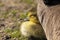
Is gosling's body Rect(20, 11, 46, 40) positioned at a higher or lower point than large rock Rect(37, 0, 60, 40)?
lower

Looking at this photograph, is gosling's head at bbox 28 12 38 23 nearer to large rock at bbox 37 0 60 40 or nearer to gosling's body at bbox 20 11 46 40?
gosling's body at bbox 20 11 46 40

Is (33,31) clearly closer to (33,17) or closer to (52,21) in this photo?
(33,17)

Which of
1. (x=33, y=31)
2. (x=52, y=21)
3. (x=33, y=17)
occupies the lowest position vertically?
(x=33, y=31)

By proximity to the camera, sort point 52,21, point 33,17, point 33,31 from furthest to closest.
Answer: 1. point 33,17
2. point 33,31
3. point 52,21

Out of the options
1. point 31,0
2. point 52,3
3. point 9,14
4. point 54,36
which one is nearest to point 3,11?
point 9,14

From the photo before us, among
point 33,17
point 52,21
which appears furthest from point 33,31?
point 52,21

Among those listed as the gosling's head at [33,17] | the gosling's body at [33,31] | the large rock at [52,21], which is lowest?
the gosling's body at [33,31]

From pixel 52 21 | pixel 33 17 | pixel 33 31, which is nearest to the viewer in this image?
pixel 52 21

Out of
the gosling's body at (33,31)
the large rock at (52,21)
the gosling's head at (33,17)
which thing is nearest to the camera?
the large rock at (52,21)

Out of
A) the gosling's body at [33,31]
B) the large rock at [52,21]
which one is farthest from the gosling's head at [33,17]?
the large rock at [52,21]

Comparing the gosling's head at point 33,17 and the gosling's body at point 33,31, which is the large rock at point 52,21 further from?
the gosling's head at point 33,17

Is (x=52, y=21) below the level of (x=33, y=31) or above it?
above

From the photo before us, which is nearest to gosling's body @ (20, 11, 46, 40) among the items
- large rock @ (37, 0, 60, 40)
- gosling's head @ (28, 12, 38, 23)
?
gosling's head @ (28, 12, 38, 23)

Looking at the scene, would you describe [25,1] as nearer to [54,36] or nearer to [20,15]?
[20,15]
